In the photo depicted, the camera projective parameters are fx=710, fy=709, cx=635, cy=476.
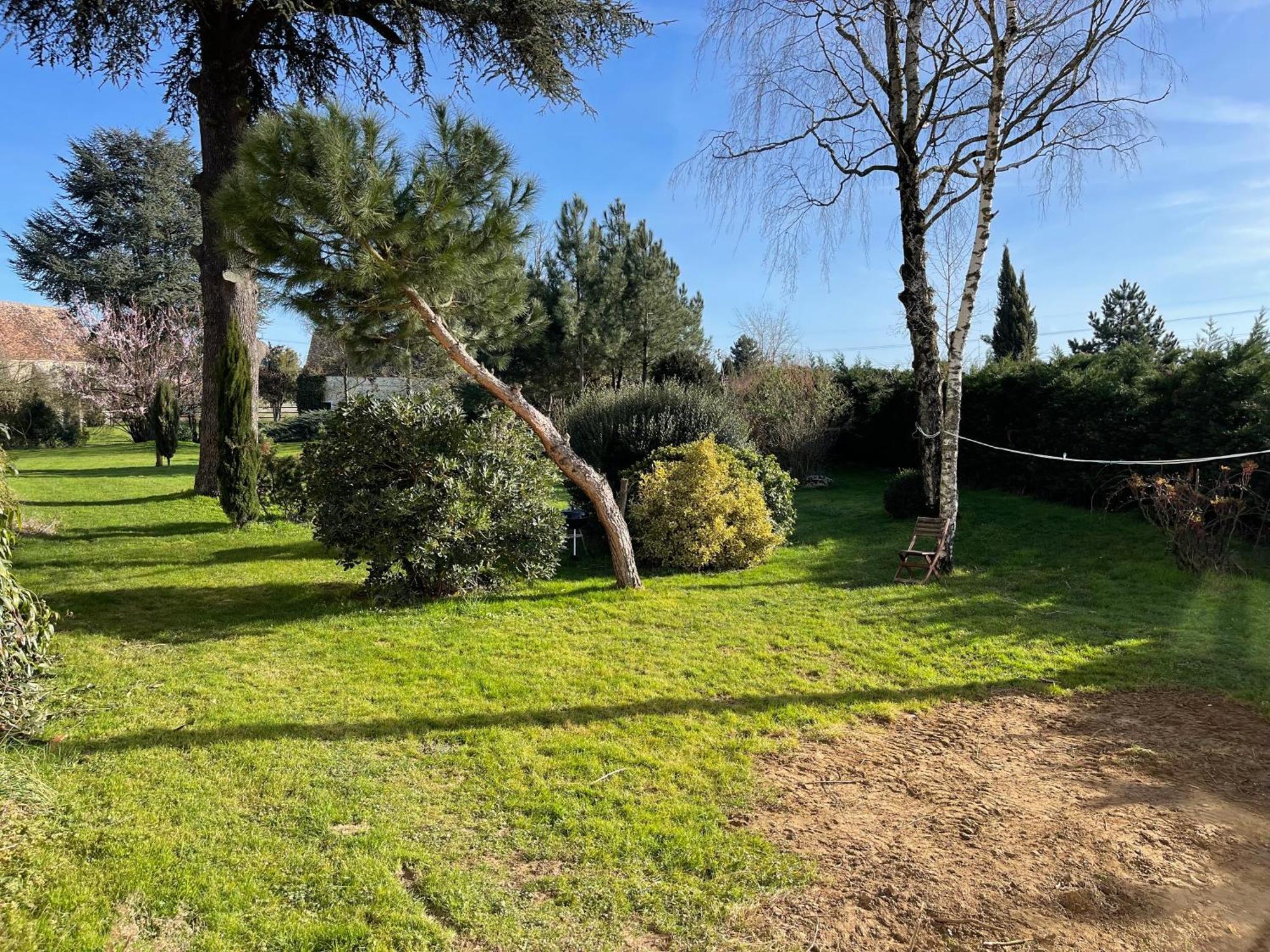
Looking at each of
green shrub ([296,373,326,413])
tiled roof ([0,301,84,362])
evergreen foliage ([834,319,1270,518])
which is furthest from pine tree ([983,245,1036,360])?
tiled roof ([0,301,84,362])

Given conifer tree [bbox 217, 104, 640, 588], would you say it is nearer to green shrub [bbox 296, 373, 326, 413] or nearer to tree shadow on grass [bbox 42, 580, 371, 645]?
tree shadow on grass [bbox 42, 580, 371, 645]

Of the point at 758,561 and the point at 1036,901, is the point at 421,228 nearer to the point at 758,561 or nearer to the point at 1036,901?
the point at 758,561

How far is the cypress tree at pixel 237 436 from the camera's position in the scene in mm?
9852

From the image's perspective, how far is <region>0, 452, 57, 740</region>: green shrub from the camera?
11.1ft

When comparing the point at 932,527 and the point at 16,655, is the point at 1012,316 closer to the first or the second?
the point at 932,527

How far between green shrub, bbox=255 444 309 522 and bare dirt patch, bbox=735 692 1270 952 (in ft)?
18.5

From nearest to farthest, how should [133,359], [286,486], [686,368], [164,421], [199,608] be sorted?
1. [199,608]
2. [286,486]
3. [164,421]
4. [686,368]
5. [133,359]

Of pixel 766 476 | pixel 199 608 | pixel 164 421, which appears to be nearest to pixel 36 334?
pixel 164 421

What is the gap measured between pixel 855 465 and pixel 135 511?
14679 millimetres

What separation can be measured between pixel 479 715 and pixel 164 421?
17767mm

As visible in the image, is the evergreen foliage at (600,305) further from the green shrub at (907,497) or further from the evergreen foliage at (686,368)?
the green shrub at (907,497)

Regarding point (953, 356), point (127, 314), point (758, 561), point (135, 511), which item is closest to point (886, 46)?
point (953, 356)

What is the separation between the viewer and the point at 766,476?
9.34 meters

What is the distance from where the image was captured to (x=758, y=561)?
8.54 m
